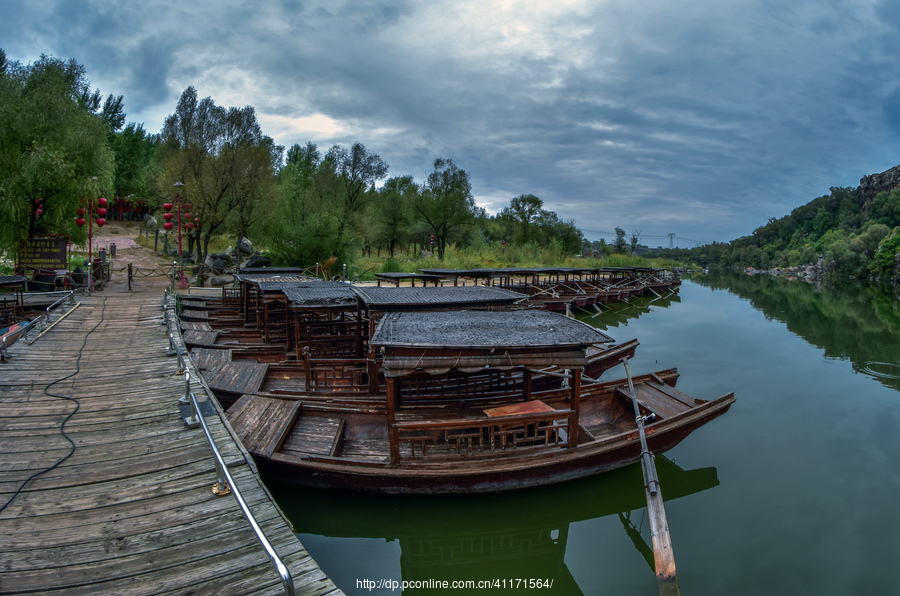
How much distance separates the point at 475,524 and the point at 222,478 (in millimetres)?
4275

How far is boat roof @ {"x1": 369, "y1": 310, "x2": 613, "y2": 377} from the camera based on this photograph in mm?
7445

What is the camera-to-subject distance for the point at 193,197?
30328 mm

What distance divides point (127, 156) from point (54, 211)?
3601 centimetres

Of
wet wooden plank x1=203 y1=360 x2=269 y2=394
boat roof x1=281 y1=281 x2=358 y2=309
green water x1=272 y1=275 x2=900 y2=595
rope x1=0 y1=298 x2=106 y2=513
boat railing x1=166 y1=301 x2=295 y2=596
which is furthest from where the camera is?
boat roof x1=281 y1=281 x2=358 y2=309

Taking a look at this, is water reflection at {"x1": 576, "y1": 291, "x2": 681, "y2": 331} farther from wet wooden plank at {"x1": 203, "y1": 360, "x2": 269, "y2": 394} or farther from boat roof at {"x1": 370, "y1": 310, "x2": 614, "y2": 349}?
wet wooden plank at {"x1": 203, "y1": 360, "x2": 269, "y2": 394}

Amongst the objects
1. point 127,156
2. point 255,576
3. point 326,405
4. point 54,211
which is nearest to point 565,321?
point 326,405

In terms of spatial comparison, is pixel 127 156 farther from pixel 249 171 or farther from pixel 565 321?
pixel 565 321

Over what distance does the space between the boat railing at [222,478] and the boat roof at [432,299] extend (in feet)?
Answer: 15.0

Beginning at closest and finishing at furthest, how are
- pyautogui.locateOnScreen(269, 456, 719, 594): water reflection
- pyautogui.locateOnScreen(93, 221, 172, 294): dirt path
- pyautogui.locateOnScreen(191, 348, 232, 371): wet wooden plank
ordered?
pyautogui.locateOnScreen(269, 456, 719, 594): water reflection, pyautogui.locateOnScreen(191, 348, 232, 371): wet wooden plank, pyautogui.locateOnScreen(93, 221, 172, 294): dirt path

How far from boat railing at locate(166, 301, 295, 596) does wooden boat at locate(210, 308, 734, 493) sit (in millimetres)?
1257

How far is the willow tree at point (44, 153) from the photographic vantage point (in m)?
19.7

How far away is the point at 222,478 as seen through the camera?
17.1ft

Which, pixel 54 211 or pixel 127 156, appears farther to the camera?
pixel 127 156

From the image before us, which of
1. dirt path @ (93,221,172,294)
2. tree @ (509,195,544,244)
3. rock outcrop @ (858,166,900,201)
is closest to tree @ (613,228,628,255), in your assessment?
tree @ (509,195,544,244)
